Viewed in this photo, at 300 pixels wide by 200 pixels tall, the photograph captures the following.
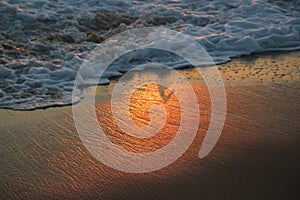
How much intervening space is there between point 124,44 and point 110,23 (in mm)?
1174

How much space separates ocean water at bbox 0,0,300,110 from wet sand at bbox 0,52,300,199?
630mm

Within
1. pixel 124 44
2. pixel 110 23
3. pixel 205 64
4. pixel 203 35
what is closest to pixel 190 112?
pixel 205 64

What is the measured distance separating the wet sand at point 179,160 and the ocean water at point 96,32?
0.63 metres

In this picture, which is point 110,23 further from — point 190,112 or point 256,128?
point 256,128

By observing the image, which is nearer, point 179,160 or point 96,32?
point 179,160

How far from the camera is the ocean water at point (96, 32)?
4148 mm

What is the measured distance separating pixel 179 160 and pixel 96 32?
13.1 feet

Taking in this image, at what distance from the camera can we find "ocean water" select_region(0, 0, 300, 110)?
4148mm

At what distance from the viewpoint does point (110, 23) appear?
647 centimetres

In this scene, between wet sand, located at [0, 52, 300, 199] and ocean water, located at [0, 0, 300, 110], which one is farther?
ocean water, located at [0, 0, 300, 110]

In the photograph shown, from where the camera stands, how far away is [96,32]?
6090mm

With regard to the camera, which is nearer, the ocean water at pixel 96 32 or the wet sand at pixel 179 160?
the wet sand at pixel 179 160

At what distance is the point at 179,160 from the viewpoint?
2514mm

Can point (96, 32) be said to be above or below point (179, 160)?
above
